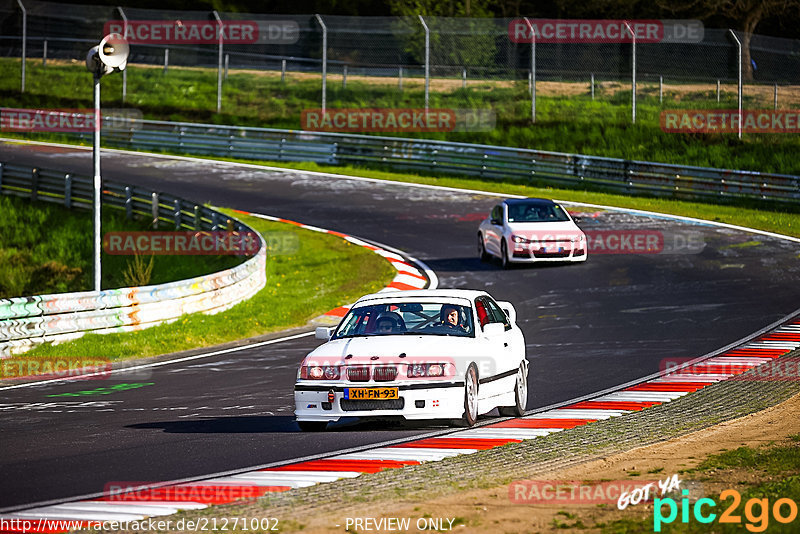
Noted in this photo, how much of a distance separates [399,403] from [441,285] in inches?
472

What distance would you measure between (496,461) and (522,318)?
32.5ft

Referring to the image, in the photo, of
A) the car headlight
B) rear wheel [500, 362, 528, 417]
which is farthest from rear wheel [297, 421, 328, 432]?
the car headlight

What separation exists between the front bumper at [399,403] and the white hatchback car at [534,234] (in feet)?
44.3

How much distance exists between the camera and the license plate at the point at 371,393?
34.9ft

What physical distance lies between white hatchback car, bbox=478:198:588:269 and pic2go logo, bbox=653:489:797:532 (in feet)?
54.0

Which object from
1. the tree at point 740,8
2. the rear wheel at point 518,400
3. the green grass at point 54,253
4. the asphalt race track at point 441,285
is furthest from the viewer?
the tree at point 740,8

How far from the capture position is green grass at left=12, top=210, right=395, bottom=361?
58.4 ft

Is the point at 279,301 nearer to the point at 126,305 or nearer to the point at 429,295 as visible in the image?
the point at 126,305

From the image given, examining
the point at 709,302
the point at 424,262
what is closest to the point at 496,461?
the point at 709,302

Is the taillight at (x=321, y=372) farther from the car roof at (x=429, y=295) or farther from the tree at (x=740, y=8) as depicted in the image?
the tree at (x=740, y=8)

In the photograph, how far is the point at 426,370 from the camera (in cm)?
1075

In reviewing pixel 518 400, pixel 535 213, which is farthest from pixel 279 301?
pixel 518 400

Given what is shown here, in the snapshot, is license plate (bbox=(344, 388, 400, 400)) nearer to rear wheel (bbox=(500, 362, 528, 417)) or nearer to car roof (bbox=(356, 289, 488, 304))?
car roof (bbox=(356, 289, 488, 304))

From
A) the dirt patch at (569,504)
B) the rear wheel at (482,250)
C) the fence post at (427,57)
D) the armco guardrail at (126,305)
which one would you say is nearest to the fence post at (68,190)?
the armco guardrail at (126,305)
